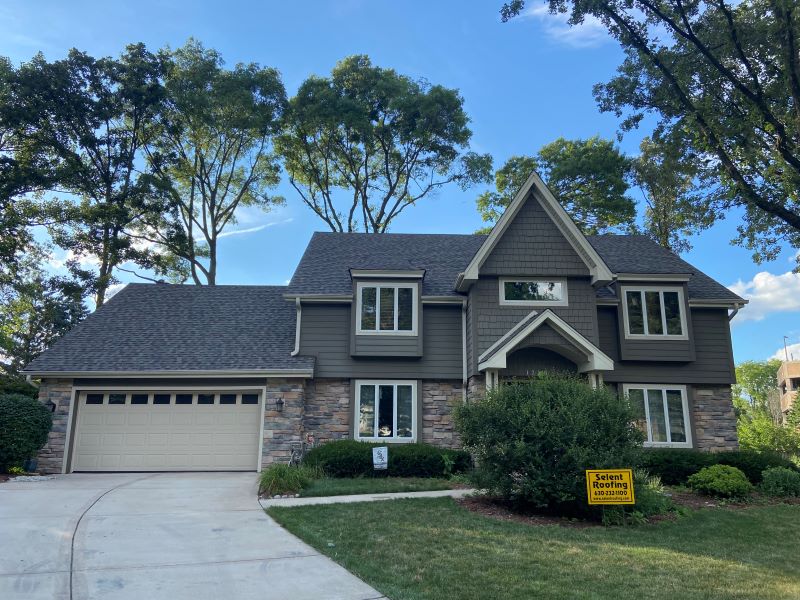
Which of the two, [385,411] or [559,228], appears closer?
[385,411]

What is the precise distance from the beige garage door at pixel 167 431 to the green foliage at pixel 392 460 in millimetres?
2483

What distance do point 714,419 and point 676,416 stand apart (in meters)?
1.07

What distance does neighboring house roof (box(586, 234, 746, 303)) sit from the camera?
1686 centimetres

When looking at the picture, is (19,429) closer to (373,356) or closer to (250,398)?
(250,398)

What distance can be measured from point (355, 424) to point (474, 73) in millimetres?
11282

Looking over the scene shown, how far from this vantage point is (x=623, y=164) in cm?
2911

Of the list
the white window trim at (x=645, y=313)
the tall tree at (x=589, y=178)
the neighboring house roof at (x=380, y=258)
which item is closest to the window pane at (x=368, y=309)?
the neighboring house roof at (x=380, y=258)

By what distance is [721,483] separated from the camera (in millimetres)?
11711

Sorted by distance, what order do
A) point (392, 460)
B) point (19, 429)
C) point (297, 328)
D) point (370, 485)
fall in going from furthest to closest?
point (297, 328) < point (392, 460) < point (19, 429) < point (370, 485)

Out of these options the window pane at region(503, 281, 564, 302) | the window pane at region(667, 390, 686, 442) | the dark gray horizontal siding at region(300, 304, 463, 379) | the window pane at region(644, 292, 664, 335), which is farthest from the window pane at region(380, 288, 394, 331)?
the window pane at region(667, 390, 686, 442)

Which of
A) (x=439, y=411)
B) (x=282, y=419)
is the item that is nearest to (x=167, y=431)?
(x=282, y=419)

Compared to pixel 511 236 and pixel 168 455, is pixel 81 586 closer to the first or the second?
pixel 168 455

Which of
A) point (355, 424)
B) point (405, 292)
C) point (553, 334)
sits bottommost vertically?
point (355, 424)

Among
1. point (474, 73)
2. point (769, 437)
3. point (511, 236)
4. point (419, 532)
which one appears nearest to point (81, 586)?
point (419, 532)
